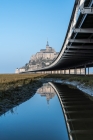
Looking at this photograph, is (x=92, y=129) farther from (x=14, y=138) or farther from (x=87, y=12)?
(x=87, y=12)

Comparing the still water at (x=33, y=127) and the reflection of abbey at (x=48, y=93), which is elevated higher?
the reflection of abbey at (x=48, y=93)

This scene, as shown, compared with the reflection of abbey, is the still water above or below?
below

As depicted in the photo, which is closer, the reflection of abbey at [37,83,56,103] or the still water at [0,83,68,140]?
the still water at [0,83,68,140]

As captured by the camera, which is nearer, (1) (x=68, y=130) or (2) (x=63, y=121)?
(1) (x=68, y=130)

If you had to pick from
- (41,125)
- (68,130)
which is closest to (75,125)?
(68,130)

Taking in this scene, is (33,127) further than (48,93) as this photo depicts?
No

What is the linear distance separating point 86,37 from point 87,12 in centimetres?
1353

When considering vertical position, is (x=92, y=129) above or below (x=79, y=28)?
below

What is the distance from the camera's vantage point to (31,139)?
6.80 m

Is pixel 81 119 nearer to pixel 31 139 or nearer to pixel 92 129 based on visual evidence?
pixel 92 129

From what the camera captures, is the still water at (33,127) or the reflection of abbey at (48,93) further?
the reflection of abbey at (48,93)

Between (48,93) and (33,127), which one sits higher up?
(48,93)

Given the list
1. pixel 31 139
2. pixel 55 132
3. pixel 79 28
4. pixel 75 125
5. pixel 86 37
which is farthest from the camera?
pixel 86 37

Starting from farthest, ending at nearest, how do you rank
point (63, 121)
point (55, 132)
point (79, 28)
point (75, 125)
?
1. point (79, 28)
2. point (63, 121)
3. point (75, 125)
4. point (55, 132)
